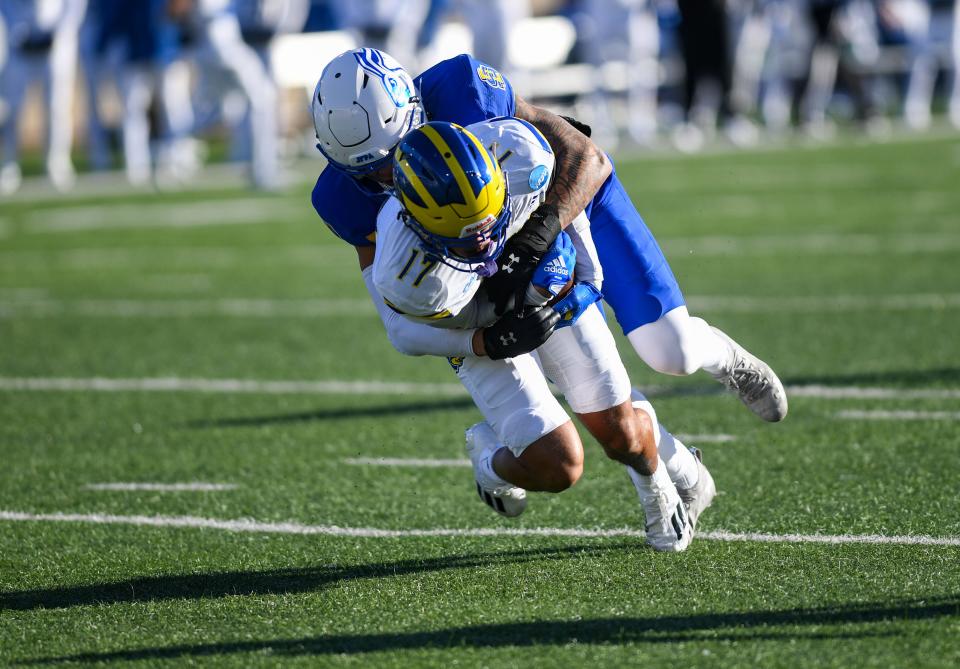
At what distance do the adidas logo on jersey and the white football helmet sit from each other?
0.48 meters

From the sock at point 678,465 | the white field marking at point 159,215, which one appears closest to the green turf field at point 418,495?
the sock at point 678,465

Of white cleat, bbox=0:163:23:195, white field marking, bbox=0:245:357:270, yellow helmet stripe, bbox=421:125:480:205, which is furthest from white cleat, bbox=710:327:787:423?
white cleat, bbox=0:163:23:195

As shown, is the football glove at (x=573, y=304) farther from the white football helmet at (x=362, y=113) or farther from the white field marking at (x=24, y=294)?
the white field marking at (x=24, y=294)

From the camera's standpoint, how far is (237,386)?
6.11m

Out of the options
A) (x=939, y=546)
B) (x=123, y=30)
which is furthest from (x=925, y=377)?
(x=123, y=30)

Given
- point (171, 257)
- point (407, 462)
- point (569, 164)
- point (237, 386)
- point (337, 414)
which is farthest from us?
point (171, 257)

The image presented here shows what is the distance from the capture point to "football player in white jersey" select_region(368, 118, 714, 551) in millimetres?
3314

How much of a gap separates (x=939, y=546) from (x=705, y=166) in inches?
438

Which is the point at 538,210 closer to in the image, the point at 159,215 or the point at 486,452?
the point at 486,452

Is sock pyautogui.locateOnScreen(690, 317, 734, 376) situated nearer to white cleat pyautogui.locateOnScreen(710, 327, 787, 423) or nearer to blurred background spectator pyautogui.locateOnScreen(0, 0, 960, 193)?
white cleat pyautogui.locateOnScreen(710, 327, 787, 423)

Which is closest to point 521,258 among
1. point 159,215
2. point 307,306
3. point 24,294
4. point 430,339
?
point 430,339

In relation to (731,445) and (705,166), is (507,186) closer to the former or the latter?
(731,445)

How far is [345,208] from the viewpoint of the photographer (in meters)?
→ 3.85

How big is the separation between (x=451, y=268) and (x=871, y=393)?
8.21 ft
